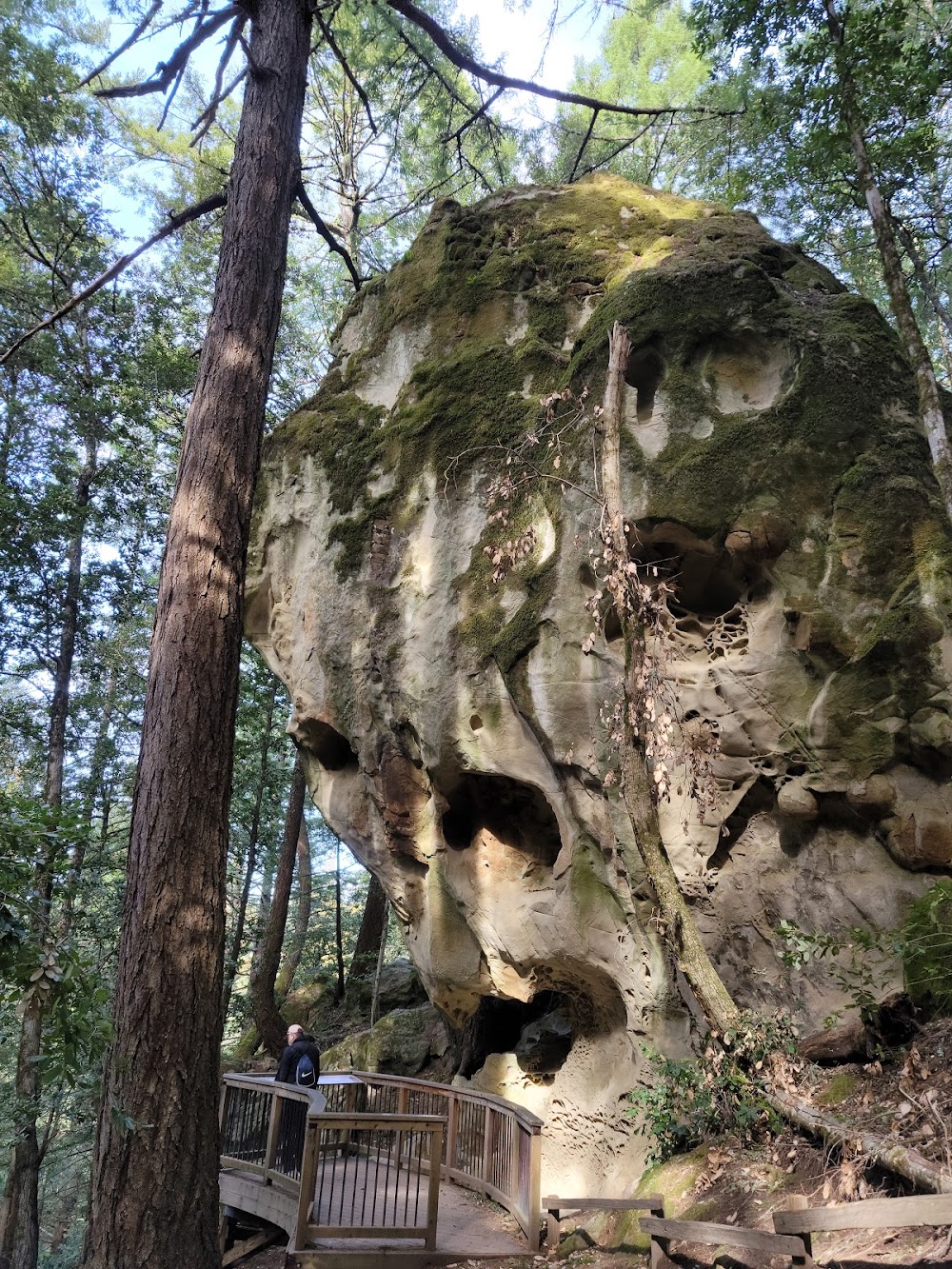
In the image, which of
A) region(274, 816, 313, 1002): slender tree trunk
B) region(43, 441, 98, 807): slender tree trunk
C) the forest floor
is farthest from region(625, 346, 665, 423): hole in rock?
region(274, 816, 313, 1002): slender tree trunk

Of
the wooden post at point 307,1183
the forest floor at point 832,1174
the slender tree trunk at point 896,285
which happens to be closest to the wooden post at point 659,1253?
the forest floor at point 832,1174

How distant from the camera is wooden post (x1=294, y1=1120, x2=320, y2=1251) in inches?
231

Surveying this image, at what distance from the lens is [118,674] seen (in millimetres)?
15391

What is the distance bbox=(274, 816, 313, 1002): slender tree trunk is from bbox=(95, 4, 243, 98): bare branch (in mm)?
13257

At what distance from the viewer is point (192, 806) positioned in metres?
3.87

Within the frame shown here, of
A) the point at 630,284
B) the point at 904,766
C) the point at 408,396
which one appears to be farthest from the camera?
the point at 408,396

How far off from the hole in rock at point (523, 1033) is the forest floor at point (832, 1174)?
3.19 metres

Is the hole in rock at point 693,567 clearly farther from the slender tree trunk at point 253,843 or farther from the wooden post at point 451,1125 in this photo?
the slender tree trunk at point 253,843

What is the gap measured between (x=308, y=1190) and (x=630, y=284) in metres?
8.49

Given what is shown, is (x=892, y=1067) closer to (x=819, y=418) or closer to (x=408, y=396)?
(x=819, y=418)

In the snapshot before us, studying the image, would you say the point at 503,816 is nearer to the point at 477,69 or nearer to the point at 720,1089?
the point at 720,1089

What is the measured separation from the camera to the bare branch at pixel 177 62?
5.59m

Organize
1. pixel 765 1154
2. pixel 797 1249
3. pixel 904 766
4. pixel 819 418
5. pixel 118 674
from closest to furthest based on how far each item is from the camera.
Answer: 1. pixel 797 1249
2. pixel 765 1154
3. pixel 904 766
4. pixel 819 418
5. pixel 118 674

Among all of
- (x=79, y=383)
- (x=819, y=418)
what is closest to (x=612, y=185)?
(x=819, y=418)
